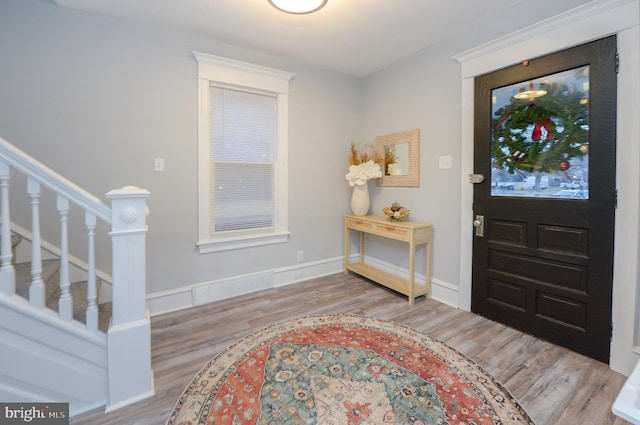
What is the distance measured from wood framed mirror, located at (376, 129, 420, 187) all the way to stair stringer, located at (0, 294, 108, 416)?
281cm

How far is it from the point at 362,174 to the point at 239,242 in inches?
61.0

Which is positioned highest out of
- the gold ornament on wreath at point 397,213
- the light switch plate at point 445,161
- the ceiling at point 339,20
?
the ceiling at point 339,20

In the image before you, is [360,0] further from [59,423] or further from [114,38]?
[59,423]

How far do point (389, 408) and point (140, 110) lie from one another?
282 centimetres

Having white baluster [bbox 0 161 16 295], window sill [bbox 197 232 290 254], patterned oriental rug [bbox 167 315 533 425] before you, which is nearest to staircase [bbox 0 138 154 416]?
white baluster [bbox 0 161 16 295]

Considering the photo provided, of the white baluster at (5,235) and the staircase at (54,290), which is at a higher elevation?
the white baluster at (5,235)

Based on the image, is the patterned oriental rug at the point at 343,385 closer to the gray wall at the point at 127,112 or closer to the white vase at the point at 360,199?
the gray wall at the point at 127,112

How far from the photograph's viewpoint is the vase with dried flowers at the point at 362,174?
10.3 ft

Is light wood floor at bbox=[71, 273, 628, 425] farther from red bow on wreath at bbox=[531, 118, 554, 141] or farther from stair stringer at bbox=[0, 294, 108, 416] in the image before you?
red bow on wreath at bbox=[531, 118, 554, 141]

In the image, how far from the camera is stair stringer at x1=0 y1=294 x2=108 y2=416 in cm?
128

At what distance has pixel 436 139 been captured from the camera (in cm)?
269

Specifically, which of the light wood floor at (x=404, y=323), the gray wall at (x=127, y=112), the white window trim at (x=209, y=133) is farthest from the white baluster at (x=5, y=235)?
the white window trim at (x=209, y=133)

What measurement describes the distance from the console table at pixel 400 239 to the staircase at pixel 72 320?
6.99ft

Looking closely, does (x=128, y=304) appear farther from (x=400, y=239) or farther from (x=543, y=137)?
(x=543, y=137)
